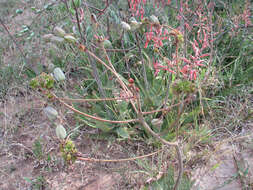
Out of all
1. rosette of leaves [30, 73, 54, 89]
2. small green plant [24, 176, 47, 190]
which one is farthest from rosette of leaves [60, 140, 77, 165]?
small green plant [24, 176, 47, 190]

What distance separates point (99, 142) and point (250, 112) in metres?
1.08

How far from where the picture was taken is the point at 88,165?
5.12 feet

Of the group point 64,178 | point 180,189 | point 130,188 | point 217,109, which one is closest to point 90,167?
point 64,178

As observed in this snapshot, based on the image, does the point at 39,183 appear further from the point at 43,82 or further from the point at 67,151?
the point at 43,82

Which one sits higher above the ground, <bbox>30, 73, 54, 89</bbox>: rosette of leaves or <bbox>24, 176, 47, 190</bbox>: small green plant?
<bbox>30, 73, 54, 89</bbox>: rosette of leaves

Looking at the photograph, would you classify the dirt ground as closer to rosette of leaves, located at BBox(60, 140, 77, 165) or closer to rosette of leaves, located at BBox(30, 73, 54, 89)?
rosette of leaves, located at BBox(60, 140, 77, 165)

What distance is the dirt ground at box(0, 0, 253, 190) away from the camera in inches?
54.2

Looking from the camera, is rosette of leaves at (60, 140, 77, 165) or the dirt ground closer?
rosette of leaves at (60, 140, 77, 165)

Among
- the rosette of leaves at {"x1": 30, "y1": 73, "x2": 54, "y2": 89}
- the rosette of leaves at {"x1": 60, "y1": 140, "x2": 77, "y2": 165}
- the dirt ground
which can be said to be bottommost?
the dirt ground

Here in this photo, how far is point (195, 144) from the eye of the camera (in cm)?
148

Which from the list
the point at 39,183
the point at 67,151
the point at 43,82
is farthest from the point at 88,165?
the point at 43,82

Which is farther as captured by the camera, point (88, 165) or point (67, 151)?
point (88, 165)

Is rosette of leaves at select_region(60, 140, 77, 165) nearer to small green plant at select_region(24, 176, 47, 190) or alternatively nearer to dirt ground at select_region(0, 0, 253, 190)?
dirt ground at select_region(0, 0, 253, 190)

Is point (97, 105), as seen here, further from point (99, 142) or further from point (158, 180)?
point (158, 180)
